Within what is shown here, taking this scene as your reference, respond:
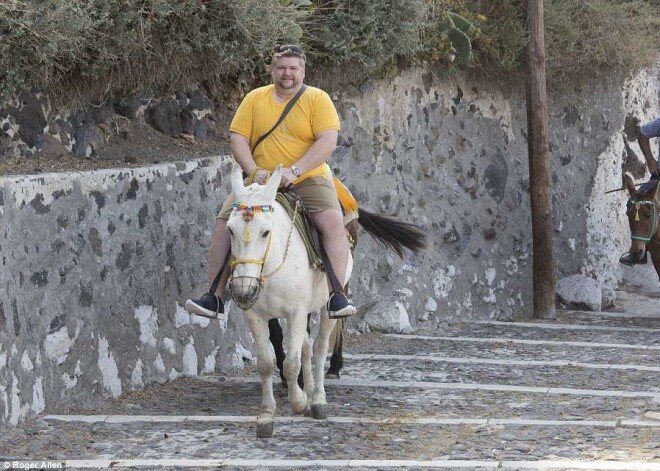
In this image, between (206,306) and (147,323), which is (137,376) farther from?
(206,306)

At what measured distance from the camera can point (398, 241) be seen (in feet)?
30.9

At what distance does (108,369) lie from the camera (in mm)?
8164

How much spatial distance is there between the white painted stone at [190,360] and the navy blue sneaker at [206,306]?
1739 millimetres

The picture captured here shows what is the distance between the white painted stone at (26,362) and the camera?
23.7ft

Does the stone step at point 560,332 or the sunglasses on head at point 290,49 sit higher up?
the sunglasses on head at point 290,49

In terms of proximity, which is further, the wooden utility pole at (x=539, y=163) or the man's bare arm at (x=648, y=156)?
the wooden utility pole at (x=539, y=163)

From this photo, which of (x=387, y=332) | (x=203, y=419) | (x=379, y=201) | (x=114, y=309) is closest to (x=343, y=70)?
(x=379, y=201)

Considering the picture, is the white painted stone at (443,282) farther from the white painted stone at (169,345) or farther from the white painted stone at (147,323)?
the white painted stone at (147,323)

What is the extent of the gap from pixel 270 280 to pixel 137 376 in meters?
1.85

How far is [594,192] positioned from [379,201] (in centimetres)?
413

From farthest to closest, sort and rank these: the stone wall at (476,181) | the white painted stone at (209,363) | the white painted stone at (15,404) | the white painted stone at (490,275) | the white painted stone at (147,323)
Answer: the white painted stone at (490,275)
the stone wall at (476,181)
the white painted stone at (209,363)
the white painted stone at (147,323)
the white painted stone at (15,404)

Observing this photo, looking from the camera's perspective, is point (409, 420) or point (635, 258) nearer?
point (409, 420)

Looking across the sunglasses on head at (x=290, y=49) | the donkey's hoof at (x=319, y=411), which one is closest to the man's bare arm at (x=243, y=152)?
the sunglasses on head at (x=290, y=49)

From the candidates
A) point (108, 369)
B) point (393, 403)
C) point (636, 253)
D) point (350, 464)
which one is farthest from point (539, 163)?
point (350, 464)
